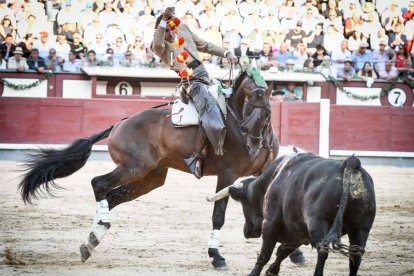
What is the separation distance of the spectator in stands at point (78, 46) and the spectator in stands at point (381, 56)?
17.8ft

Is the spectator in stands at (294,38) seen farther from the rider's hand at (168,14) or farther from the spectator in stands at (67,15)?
the rider's hand at (168,14)

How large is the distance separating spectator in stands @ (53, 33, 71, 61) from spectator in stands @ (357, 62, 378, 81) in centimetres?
547

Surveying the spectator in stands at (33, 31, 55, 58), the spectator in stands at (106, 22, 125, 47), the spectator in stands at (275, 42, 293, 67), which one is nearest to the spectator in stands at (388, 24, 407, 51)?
the spectator in stands at (275, 42, 293, 67)

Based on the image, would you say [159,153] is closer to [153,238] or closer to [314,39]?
[153,238]

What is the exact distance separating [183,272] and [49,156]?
1.65 metres

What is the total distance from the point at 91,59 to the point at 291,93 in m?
3.91

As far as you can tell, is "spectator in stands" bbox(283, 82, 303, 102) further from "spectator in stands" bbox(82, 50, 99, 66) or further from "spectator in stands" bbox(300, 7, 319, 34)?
"spectator in stands" bbox(82, 50, 99, 66)

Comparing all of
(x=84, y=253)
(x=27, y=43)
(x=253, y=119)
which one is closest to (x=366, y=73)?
(x=27, y=43)

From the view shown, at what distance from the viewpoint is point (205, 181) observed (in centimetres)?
1165

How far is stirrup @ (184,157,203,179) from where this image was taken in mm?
6113

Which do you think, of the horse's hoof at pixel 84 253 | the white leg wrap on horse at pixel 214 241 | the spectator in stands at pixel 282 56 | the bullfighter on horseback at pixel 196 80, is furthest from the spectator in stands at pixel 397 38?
the horse's hoof at pixel 84 253

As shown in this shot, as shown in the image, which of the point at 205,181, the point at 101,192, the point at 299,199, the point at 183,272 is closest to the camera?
the point at 299,199

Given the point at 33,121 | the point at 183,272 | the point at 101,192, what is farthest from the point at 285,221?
the point at 33,121

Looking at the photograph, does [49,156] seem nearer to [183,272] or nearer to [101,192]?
[101,192]
